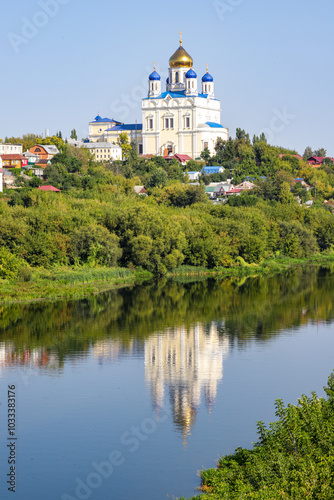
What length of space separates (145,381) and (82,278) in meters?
9.73

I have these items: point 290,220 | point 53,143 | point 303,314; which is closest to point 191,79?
point 53,143

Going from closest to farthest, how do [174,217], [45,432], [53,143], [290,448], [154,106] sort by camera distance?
[290,448] < [45,432] < [174,217] < [53,143] < [154,106]

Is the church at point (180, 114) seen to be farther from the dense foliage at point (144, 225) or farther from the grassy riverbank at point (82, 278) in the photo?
the grassy riverbank at point (82, 278)

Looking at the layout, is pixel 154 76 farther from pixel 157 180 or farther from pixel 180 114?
pixel 157 180

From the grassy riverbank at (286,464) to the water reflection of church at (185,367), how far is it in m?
1.61

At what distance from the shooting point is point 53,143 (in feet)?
166

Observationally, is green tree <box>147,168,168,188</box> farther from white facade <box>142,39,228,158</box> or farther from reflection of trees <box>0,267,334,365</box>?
reflection of trees <box>0,267,334,365</box>

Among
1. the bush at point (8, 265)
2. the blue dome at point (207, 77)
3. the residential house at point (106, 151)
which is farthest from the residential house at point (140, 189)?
the bush at point (8, 265)

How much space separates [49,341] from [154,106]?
4183 centimetres

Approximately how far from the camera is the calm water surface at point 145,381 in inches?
353

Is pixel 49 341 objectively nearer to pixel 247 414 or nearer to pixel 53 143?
pixel 247 414

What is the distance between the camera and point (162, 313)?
18344mm

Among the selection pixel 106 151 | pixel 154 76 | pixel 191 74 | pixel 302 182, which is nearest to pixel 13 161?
pixel 106 151

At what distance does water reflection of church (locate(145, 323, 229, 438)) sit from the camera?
1107 centimetres
